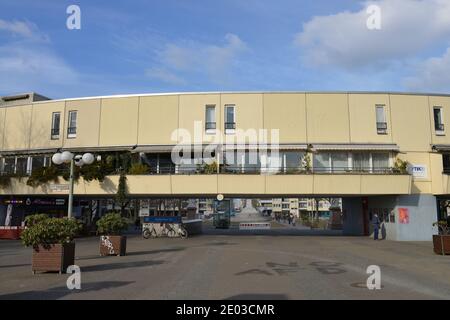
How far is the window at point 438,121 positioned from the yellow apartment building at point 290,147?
6 cm

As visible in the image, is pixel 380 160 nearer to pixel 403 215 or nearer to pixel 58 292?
pixel 403 215

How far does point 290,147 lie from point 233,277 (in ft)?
63.1

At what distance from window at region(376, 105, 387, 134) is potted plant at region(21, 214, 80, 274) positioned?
24.1 metres

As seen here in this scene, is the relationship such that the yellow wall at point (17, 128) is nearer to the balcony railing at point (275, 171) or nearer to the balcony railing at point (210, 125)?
the balcony railing at point (275, 171)

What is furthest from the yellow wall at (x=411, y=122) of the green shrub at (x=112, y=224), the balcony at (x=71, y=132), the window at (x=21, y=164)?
the window at (x=21, y=164)

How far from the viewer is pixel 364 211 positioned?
1422 inches

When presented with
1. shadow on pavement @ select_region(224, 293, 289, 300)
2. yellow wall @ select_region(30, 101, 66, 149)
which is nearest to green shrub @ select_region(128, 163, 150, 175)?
yellow wall @ select_region(30, 101, 66, 149)

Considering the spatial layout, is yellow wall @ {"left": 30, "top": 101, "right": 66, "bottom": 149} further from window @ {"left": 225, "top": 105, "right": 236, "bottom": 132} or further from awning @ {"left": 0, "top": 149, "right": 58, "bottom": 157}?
window @ {"left": 225, "top": 105, "right": 236, "bottom": 132}

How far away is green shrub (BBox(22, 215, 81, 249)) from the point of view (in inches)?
508

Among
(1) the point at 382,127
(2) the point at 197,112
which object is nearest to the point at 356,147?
(1) the point at 382,127

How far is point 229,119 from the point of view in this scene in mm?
31891
